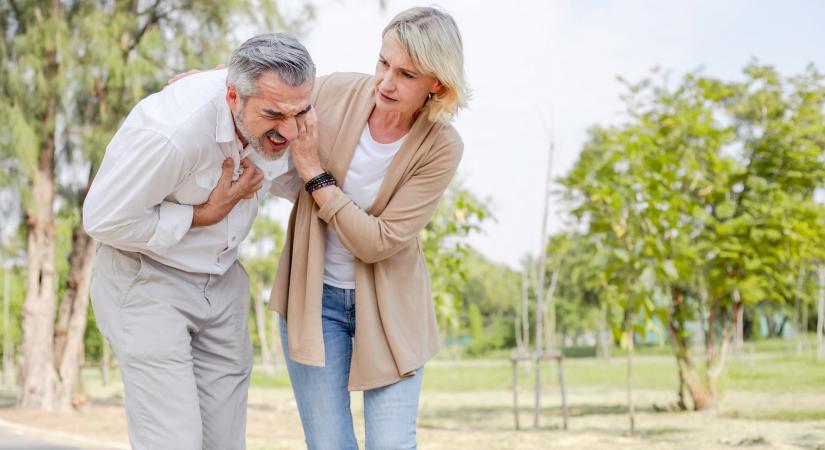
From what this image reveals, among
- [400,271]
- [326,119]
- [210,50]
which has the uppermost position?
[210,50]

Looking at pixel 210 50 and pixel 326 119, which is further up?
pixel 210 50

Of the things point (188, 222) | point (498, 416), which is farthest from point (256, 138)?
point (498, 416)

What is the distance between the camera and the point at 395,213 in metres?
2.44

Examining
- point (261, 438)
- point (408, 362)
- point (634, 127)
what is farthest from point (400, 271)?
point (634, 127)

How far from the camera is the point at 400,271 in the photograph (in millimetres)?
2529

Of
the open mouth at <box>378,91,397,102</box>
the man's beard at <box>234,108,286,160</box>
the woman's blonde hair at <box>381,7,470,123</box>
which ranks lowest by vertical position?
the man's beard at <box>234,108,286,160</box>

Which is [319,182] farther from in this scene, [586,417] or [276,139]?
[586,417]

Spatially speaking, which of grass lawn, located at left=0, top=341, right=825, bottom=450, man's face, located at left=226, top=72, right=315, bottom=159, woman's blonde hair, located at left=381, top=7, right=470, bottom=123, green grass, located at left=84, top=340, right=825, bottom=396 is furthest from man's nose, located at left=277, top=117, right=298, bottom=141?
green grass, located at left=84, top=340, right=825, bottom=396

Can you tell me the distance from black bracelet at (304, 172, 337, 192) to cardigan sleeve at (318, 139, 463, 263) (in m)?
0.03

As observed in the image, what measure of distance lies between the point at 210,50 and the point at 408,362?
29.8 feet

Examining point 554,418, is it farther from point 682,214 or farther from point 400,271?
point 400,271

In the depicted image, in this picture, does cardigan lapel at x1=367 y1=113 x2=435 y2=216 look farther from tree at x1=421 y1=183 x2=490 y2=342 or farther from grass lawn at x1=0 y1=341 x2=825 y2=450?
tree at x1=421 y1=183 x2=490 y2=342

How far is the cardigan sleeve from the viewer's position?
92.5 inches

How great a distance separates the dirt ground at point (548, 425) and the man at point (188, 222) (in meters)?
4.21
